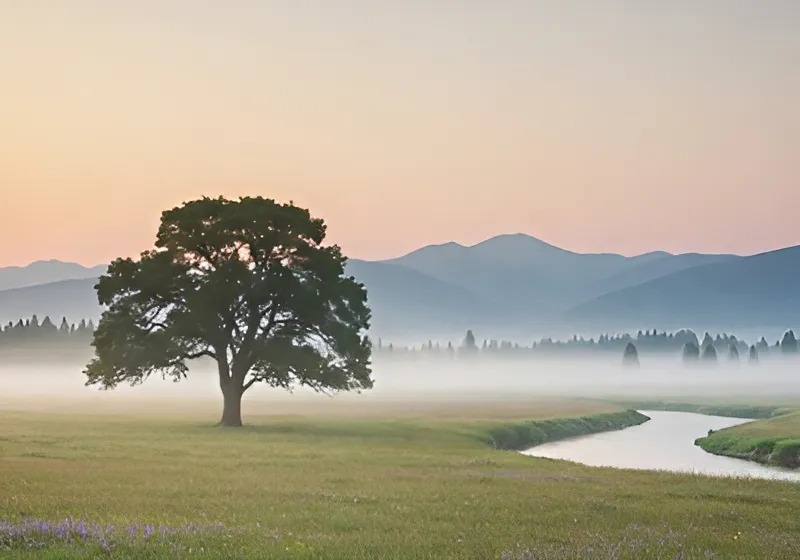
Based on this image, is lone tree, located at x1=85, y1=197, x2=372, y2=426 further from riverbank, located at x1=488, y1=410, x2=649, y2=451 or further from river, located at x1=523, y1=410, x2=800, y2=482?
river, located at x1=523, y1=410, x2=800, y2=482

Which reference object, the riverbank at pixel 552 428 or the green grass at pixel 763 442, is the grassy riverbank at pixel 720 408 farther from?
the green grass at pixel 763 442

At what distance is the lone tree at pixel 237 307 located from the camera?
66.6 meters

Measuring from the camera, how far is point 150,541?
18453 mm

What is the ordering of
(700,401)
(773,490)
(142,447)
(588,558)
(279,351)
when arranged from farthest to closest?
(700,401) < (279,351) < (142,447) < (773,490) < (588,558)

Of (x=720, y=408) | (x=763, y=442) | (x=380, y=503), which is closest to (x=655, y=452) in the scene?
(x=763, y=442)

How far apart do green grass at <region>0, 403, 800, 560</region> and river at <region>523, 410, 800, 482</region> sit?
41.8 feet

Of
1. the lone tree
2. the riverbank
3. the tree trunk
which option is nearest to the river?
the riverbank

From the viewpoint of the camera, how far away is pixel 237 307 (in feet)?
221

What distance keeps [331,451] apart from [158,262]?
89.5 feet

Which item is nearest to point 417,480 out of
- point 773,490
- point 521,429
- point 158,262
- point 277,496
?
point 277,496

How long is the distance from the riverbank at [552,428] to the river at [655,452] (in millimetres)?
1840

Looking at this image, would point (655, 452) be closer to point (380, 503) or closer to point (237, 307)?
point (237, 307)

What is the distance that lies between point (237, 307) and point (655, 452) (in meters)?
33.7

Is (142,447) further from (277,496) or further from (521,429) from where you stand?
(521,429)
